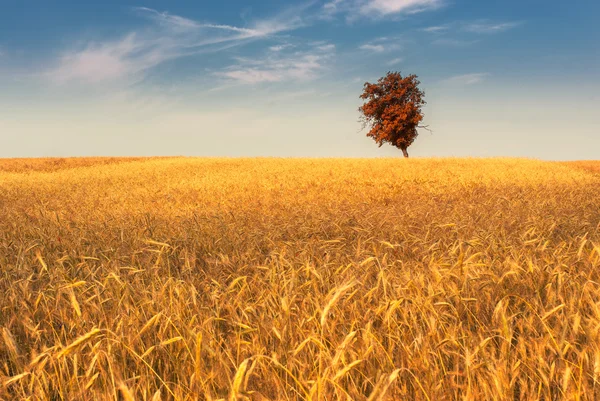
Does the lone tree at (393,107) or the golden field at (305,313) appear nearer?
the golden field at (305,313)

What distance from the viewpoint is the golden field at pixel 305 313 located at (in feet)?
5.54

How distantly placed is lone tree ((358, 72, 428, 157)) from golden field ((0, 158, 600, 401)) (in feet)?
95.2

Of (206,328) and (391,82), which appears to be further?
(391,82)

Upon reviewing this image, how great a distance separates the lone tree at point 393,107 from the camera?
36.2 m

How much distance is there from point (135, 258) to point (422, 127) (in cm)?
3642

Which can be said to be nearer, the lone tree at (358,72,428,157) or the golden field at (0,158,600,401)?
the golden field at (0,158,600,401)

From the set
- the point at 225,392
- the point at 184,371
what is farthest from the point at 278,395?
the point at 184,371

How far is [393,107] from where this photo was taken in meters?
36.2

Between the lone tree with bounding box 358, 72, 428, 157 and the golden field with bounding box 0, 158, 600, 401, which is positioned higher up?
the lone tree with bounding box 358, 72, 428, 157

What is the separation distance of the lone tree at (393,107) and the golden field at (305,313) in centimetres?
2902

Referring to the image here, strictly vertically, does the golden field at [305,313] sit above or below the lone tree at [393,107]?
below

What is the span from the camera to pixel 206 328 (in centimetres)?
220

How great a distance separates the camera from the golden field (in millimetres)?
1689

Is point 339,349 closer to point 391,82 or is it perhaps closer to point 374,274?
point 374,274
